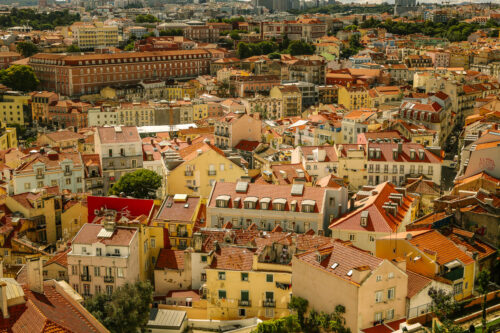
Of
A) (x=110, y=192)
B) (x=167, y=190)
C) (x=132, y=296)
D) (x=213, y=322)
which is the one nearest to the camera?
(x=132, y=296)

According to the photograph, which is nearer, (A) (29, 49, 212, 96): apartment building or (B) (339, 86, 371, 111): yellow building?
(B) (339, 86, 371, 111): yellow building

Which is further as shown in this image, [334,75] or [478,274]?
[334,75]

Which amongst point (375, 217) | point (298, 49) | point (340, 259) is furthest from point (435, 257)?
point (298, 49)

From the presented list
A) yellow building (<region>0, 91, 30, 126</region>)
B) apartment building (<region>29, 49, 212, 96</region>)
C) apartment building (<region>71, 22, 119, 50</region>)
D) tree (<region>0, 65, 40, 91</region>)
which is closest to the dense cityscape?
yellow building (<region>0, 91, 30, 126</region>)

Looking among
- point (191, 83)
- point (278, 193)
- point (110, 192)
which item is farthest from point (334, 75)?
point (278, 193)

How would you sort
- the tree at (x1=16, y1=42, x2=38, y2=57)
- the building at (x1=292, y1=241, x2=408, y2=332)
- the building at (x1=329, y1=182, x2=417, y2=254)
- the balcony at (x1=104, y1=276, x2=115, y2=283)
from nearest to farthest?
the building at (x1=292, y1=241, x2=408, y2=332) → the balcony at (x1=104, y1=276, x2=115, y2=283) → the building at (x1=329, y1=182, x2=417, y2=254) → the tree at (x1=16, y1=42, x2=38, y2=57)

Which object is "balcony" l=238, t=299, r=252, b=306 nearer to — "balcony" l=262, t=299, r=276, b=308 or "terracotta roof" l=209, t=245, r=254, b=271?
"balcony" l=262, t=299, r=276, b=308

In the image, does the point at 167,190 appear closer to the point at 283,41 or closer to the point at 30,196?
the point at 30,196

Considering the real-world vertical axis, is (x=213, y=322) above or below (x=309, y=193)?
below
